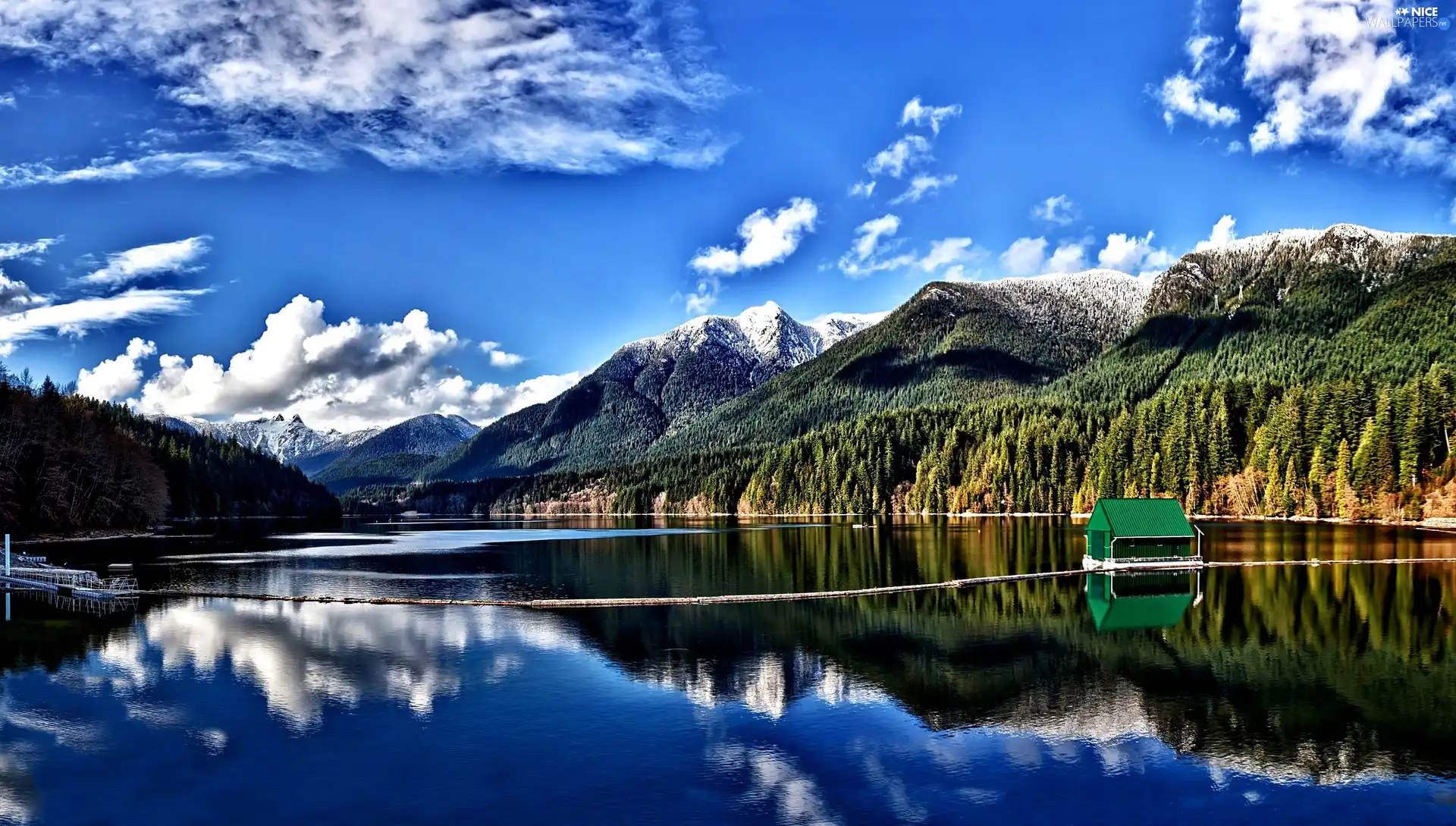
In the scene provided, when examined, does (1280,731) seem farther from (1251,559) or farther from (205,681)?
(1251,559)

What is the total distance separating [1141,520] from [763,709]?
201 feet

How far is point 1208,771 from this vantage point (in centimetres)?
2981

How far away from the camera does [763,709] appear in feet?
123

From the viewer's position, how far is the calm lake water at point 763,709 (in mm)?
27875

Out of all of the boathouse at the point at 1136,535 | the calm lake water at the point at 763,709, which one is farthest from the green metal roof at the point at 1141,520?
the calm lake water at the point at 763,709

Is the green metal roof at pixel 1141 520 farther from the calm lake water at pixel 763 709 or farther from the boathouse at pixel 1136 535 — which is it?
the calm lake water at pixel 763 709

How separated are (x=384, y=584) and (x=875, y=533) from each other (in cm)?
8155

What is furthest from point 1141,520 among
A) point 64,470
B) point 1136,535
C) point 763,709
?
point 64,470

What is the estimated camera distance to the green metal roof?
85500mm

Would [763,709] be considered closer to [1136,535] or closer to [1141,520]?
[1136,535]

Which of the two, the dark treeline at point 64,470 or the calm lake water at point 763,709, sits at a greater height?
the dark treeline at point 64,470

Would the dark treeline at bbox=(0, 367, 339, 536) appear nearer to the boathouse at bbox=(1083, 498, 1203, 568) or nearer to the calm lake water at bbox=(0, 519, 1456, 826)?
the calm lake water at bbox=(0, 519, 1456, 826)

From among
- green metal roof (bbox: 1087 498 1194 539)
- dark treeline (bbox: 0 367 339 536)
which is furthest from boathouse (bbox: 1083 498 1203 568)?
dark treeline (bbox: 0 367 339 536)

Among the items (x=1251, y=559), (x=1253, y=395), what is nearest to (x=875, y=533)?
(x=1251, y=559)
